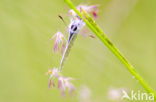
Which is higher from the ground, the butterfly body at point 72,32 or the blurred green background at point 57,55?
the blurred green background at point 57,55

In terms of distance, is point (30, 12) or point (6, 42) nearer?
point (30, 12)

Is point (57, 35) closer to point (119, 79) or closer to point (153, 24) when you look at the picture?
point (119, 79)

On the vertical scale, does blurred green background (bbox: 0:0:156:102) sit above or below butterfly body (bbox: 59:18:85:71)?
above

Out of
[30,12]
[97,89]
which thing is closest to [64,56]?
[30,12]

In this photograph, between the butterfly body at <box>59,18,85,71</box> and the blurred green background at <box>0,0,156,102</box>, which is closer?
the butterfly body at <box>59,18,85,71</box>

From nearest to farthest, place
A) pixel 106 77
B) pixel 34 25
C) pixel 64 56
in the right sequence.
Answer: pixel 64 56, pixel 34 25, pixel 106 77

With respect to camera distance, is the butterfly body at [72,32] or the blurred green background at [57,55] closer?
the butterfly body at [72,32]

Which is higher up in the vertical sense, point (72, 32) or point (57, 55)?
point (57, 55)

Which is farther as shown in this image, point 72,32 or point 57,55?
point 57,55
